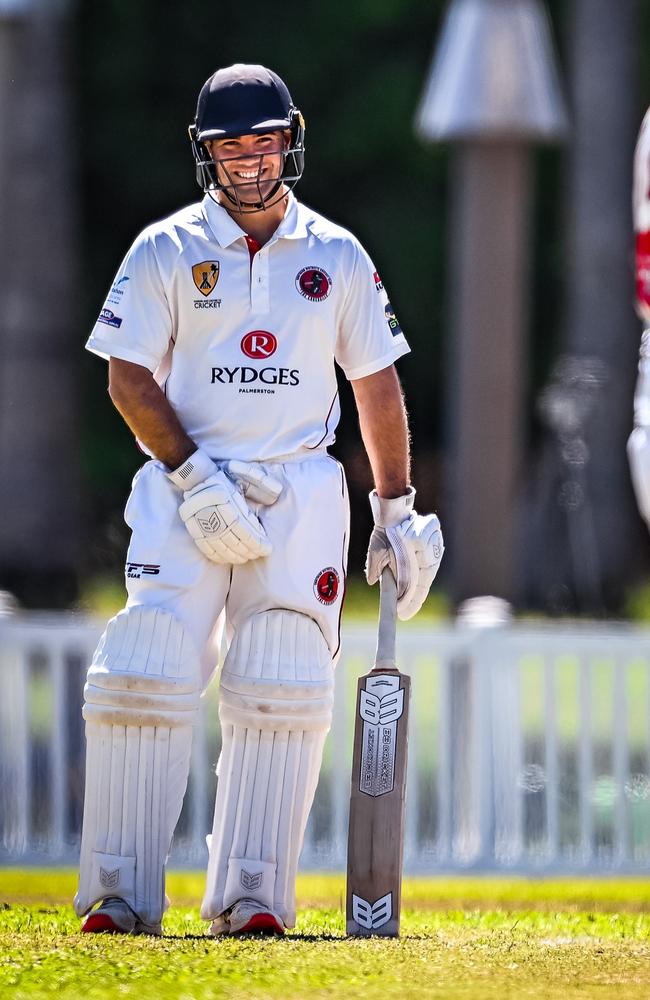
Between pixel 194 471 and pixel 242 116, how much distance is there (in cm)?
79

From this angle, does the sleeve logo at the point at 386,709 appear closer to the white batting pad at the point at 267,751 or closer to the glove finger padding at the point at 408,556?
the white batting pad at the point at 267,751

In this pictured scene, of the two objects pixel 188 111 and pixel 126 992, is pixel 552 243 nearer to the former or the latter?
pixel 188 111

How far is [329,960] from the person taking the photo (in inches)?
153

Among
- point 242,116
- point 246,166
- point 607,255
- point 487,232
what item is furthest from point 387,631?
point 607,255

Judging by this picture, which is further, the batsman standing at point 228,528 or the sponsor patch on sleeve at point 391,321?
the sponsor patch on sleeve at point 391,321

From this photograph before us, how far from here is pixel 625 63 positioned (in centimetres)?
1395

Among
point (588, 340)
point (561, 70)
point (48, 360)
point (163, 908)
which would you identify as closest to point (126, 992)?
point (163, 908)

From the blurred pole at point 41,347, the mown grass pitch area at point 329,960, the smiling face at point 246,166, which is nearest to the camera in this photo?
the mown grass pitch area at point 329,960

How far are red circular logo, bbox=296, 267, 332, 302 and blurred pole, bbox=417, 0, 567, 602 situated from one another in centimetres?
441

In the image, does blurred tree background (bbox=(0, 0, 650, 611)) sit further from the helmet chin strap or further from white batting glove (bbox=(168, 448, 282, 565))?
white batting glove (bbox=(168, 448, 282, 565))

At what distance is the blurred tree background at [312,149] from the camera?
1775 centimetres

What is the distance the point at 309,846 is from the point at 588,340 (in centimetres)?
740

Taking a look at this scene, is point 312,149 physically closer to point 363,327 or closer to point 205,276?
point 363,327

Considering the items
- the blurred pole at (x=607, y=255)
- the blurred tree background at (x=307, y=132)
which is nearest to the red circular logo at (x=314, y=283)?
the blurred pole at (x=607, y=255)
